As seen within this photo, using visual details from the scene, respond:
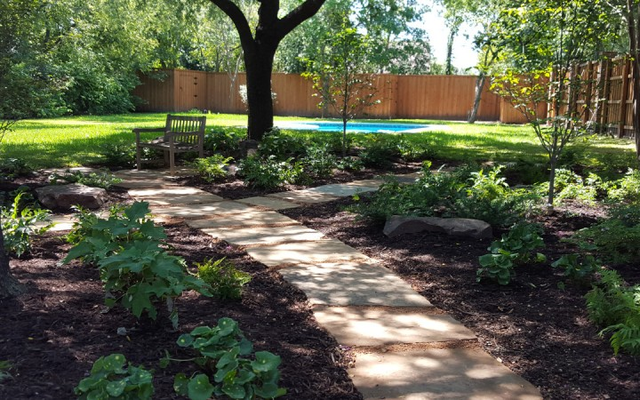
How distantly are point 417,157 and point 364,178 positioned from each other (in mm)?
1925

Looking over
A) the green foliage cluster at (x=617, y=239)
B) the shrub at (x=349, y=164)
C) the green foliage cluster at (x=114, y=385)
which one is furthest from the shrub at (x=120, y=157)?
the green foliage cluster at (x=114, y=385)

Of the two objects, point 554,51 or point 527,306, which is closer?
point 527,306

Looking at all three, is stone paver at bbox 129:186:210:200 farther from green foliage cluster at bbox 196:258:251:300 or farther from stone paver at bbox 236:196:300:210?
A: green foliage cluster at bbox 196:258:251:300

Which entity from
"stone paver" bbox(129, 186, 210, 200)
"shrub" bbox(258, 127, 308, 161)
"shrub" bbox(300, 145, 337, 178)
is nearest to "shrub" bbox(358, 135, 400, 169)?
"shrub" bbox(300, 145, 337, 178)

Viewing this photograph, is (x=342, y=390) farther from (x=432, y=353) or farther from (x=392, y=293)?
(x=392, y=293)

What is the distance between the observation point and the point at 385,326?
10.4ft

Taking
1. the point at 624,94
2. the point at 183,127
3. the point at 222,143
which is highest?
the point at 624,94

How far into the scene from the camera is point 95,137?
12.5m

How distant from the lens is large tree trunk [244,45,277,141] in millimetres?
10180

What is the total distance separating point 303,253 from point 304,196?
2.40 m

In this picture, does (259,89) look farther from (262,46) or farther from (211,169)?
(211,169)

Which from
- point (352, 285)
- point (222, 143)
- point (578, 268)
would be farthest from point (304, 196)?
point (222, 143)

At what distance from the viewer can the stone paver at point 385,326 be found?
3000 millimetres

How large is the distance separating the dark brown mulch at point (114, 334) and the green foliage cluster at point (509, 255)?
1.18 meters
